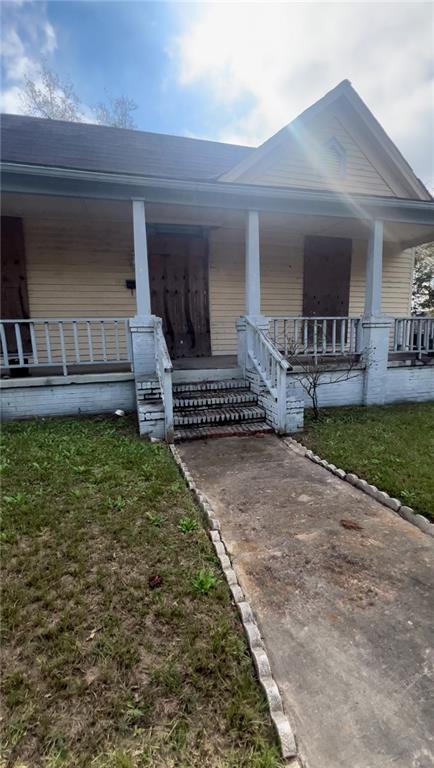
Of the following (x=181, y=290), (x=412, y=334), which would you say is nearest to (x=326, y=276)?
(x=412, y=334)

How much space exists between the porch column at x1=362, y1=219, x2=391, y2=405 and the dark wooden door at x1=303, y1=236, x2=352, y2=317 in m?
1.71

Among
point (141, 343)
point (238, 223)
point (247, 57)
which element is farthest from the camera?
point (238, 223)

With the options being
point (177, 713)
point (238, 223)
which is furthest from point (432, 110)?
point (177, 713)

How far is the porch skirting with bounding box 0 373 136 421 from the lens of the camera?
5301 mm

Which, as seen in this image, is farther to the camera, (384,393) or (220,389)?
(384,393)

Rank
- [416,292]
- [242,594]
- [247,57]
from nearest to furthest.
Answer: [242,594], [247,57], [416,292]

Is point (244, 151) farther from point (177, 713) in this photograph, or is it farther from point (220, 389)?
point (177, 713)

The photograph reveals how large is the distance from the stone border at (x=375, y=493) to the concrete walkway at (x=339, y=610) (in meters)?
0.07

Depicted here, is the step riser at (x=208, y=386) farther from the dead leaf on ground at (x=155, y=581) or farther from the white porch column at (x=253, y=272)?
the dead leaf on ground at (x=155, y=581)

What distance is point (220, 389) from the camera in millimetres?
5750

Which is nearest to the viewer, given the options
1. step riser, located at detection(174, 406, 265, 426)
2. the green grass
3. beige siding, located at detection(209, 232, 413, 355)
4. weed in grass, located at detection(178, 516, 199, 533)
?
weed in grass, located at detection(178, 516, 199, 533)

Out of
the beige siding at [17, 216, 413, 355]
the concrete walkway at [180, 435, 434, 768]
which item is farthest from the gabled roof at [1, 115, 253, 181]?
the concrete walkway at [180, 435, 434, 768]

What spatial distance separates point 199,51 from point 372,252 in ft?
16.2

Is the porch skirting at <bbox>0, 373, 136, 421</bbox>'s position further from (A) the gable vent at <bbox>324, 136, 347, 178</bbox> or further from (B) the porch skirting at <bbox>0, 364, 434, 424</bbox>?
(A) the gable vent at <bbox>324, 136, 347, 178</bbox>
